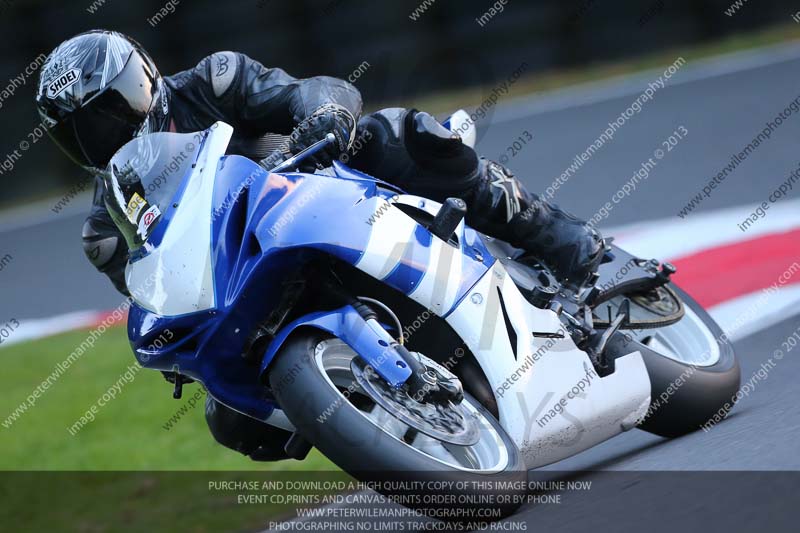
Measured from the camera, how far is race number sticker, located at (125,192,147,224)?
3223mm

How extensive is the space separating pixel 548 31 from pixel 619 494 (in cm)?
942

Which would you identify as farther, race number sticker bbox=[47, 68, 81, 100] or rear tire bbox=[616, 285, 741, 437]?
rear tire bbox=[616, 285, 741, 437]

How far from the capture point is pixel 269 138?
3.91m

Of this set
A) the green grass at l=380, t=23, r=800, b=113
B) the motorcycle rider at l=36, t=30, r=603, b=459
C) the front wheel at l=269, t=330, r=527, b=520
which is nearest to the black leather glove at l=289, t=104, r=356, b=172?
the motorcycle rider at l=36, t=30, r=603, b=459

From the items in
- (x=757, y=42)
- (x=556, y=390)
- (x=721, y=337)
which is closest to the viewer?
(x=556, y=390)

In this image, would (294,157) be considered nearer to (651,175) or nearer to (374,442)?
Result: (374,442)

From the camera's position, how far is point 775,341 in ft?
17.5

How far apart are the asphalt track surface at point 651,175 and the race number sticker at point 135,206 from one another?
49.6 inches

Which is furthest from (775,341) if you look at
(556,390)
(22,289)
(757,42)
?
(757,42)

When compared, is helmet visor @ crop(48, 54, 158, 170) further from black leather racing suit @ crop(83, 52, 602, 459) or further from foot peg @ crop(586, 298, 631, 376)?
foot peg @ crop(586, 298, 631, 376)

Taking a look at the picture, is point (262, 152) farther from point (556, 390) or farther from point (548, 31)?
point (548, 31)

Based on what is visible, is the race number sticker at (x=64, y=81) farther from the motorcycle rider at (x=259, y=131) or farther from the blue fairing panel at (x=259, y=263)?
the blue fairing panel at (x=259, y=263)

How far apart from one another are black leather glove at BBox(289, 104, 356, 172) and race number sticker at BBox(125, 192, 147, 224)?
47cm

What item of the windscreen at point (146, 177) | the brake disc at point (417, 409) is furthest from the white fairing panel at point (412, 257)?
the windscreen at point (146, 177)
